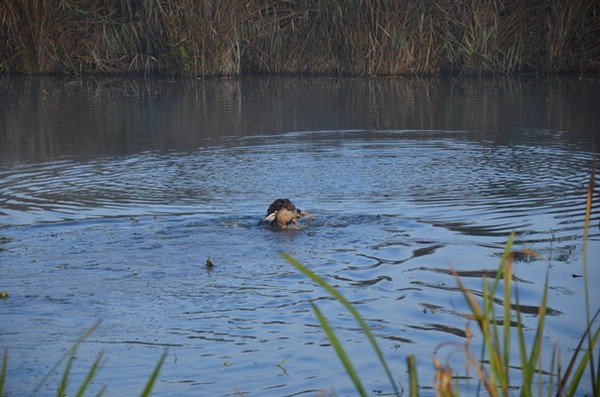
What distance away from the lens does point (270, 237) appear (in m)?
7.23

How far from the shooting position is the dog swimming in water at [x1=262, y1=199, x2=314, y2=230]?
7.18m

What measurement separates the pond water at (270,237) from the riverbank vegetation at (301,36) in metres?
5.33

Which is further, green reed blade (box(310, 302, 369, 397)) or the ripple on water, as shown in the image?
the ripple on water

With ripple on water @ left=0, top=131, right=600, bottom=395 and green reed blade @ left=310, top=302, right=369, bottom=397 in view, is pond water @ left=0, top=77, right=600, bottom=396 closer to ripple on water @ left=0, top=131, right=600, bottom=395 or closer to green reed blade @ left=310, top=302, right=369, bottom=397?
ripple on water @ left=0, top=131, right=600, bottom=395

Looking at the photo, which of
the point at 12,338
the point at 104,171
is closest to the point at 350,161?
the point at 104,171

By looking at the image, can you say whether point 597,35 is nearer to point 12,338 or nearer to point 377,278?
point 377,278

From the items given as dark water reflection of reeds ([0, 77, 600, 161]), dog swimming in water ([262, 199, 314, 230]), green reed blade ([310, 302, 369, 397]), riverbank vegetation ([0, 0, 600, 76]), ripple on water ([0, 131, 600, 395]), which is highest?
riverbank vegetation ([0, 0, 600, 76])

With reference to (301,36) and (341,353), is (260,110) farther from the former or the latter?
(341,353)

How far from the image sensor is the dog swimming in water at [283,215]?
23.6ft

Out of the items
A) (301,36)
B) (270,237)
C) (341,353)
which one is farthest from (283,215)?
(301,36)

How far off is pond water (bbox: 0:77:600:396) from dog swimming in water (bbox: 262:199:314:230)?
111 millimetres

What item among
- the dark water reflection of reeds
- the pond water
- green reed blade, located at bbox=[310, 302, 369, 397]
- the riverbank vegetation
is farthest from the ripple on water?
the riverbank vegetation

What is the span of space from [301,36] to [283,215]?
14047 millimetres

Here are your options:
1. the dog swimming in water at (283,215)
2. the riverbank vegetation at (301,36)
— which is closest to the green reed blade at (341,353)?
the dog swimming in water at (283,215)
